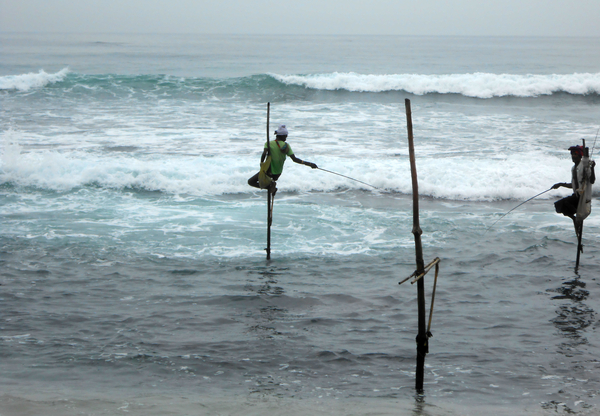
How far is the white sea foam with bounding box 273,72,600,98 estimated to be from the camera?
26938 mm

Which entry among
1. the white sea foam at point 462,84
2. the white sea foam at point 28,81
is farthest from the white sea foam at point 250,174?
the white sea foam at point 462,84

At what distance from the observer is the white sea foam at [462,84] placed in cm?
2694

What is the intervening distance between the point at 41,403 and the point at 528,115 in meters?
21.5

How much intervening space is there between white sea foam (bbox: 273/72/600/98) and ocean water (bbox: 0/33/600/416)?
7770 millimetres

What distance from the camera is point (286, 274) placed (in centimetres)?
784

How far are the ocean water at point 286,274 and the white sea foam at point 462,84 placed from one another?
7770 mm

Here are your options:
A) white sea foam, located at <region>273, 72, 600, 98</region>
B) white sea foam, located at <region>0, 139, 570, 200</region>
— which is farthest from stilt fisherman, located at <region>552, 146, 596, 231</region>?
white sea foam, located at <region>273, 72, 600, 98</region>

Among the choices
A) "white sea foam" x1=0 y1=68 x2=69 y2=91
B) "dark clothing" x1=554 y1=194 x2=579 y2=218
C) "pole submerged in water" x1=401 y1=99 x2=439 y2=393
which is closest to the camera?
"pole submerged in water" x1=401 y1=99 x2=439 y2=393

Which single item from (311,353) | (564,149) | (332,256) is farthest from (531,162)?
(311,353)

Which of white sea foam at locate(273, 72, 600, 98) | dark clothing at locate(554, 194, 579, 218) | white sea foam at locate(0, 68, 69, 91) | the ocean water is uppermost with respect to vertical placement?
white sea foam at locate(273, 72, 600, 98)

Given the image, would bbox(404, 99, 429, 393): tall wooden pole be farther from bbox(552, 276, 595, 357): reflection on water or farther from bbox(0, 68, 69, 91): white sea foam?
bbox(0, 68, 69, 91): white sea foam

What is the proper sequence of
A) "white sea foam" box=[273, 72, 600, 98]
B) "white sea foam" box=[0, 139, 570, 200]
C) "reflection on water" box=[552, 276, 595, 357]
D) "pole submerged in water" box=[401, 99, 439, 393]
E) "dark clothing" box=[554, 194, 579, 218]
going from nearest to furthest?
"pole submerged in water" box=[401, 99, 439, 393] → "reflection on water" box=[552, 276, 595, 357] → "dark clothing" box=[554, 194, 579, 218] → "white sea foam" box=[0, 139, 570, 200] → "white sea foam" box=[273, 72, 600, 98]

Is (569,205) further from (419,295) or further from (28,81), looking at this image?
(28,81)

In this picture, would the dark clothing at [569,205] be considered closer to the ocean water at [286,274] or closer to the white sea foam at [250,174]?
the ocean water at [286,274]
